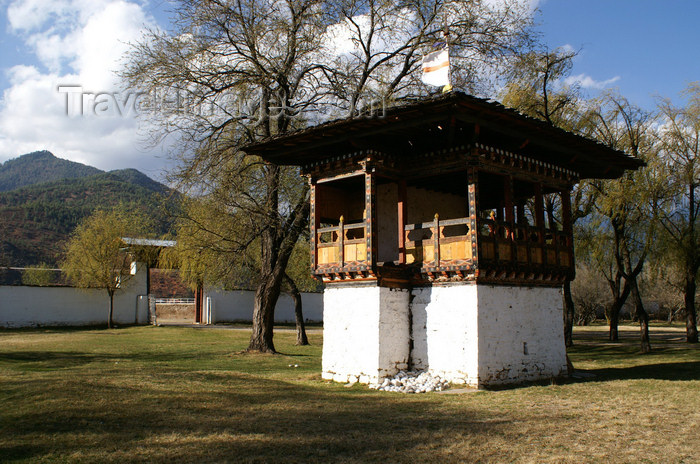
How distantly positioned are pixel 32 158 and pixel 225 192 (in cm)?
19807

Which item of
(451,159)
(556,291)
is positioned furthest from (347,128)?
(556,291)

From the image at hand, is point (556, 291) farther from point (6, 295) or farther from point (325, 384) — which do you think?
A: point (6, 295)

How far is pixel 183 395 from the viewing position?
10000mm

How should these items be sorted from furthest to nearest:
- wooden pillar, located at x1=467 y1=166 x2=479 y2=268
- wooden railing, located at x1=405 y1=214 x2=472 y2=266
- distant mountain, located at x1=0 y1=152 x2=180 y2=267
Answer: distant mountain, located at x1=0 y1=152 x2=180 y2=267 → wooden railing, located at x1=405 y1=214 x2=472 y2=266 → wooden pillar, located at x1=467 y1=166 x2=479 y2=268

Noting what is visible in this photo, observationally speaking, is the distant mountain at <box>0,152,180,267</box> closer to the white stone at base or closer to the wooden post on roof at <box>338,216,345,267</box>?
the wooden post on roof at <box>338,216,345,267</box>

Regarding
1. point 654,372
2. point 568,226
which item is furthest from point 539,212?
point 654,372

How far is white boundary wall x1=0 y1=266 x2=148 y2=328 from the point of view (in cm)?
3509

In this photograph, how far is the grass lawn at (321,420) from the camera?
6.69 metres

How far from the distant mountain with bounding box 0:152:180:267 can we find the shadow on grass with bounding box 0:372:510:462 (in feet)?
150

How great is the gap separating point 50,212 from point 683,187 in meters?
91.9

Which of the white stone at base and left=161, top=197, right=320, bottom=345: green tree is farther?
left=161, top=197, right=320, bottom=345: green tree

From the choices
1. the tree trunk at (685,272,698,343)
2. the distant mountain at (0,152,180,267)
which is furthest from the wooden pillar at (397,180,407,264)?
the distant mountain at (0,152,180,267)

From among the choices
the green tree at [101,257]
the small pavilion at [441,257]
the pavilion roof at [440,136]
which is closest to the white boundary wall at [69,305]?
the green tree at [101,257]

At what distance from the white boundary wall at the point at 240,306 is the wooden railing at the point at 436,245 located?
31006mm
